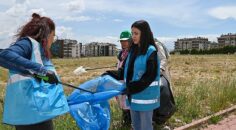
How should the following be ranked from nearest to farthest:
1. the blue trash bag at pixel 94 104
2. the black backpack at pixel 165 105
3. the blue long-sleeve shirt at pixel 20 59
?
1. the blue long-sleeve shirt at pixel 20 59
2. the blue trash bag at pixel 94 104
3. the black backpack at pixel 165 105

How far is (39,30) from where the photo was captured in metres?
3.60

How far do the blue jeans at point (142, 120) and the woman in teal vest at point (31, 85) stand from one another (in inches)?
64.8

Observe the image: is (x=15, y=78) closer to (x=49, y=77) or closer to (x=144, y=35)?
(x=49, y=77)

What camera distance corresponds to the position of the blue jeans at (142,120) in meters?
5.07

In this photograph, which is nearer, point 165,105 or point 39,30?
point 39,30

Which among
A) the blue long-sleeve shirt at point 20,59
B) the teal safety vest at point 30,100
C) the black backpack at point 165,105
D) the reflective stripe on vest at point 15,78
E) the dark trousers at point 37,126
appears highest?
the blue long-sleeve shirt at point 20,59

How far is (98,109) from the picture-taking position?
459 centimetres

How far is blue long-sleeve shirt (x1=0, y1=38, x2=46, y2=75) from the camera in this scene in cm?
334

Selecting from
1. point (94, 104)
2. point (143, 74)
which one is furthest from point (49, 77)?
point (143, 74)

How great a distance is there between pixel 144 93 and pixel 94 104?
0.65 metres

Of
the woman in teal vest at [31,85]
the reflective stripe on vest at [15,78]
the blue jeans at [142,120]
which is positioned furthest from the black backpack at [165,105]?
the reflective stripe on vest at [15,78]

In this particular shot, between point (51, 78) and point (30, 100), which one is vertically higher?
point (51, 78)

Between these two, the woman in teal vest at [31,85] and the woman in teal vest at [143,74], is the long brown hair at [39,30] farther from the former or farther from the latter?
the woman in teal vest at [143,74]

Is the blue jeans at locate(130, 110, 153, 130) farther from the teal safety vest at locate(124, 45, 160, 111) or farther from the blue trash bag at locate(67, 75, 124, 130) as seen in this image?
the blue trash bag at locate(67, 75, 124, 130)
